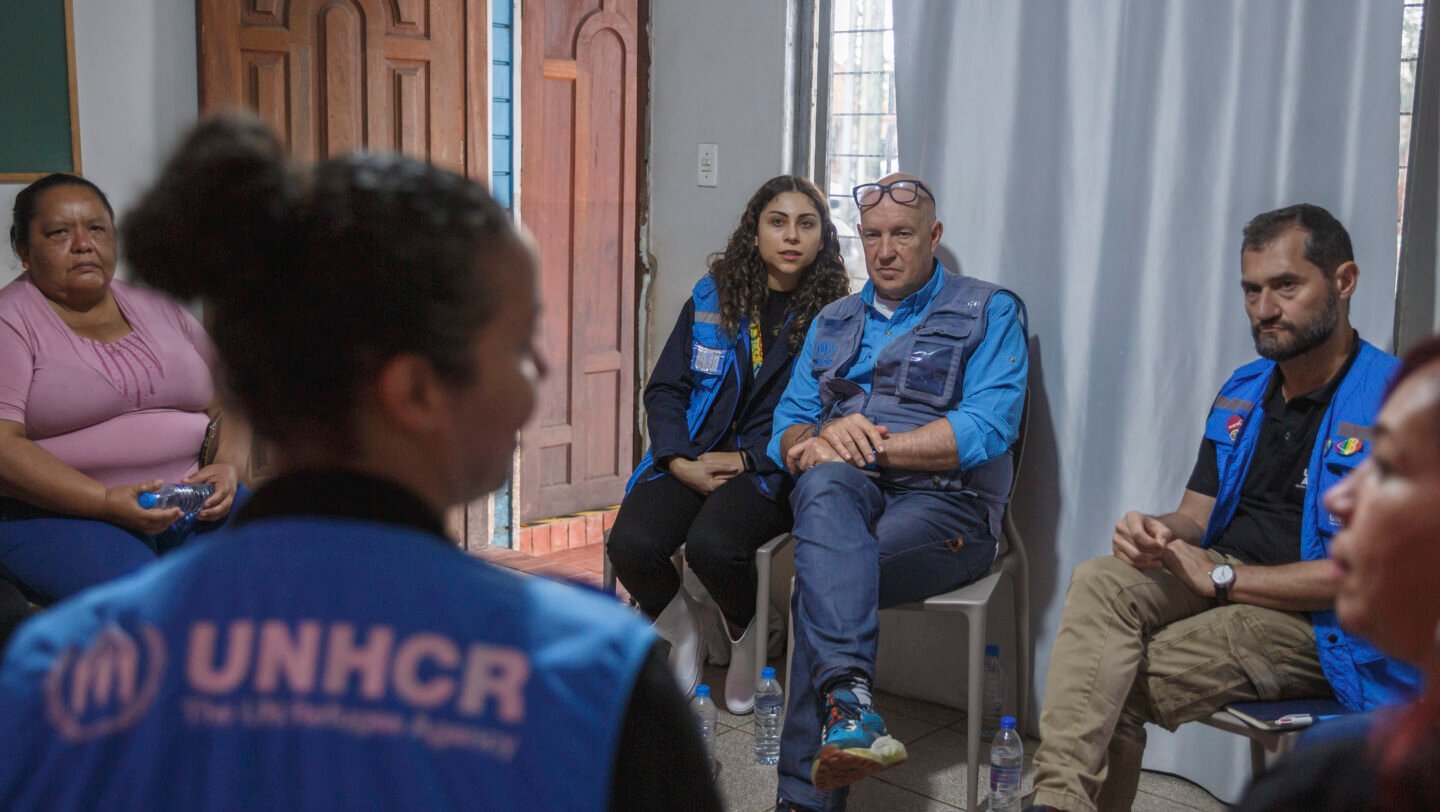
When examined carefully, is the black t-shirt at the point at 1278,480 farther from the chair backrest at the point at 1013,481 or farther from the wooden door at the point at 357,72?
the wooden door at the point at 357,72

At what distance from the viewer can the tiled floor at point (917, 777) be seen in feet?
8.53

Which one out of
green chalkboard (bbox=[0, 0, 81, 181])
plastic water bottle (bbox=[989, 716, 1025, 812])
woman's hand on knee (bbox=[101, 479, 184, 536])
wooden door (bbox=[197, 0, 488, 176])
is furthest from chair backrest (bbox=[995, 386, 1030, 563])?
green chalkboard (bbox=[0, 0, 81, 181])

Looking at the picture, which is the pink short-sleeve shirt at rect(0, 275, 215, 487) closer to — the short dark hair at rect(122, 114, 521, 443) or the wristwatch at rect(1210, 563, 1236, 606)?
the short dark hair at rect(122, 114, 521, 443)

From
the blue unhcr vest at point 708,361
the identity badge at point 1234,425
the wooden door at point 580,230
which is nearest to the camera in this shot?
the identity badge at point 1234,425

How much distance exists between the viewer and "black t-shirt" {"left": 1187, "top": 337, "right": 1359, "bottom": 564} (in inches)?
89.3

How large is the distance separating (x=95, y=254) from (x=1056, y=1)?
2149 mm

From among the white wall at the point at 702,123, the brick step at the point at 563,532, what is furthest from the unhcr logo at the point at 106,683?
the brick step at the point at 563,532

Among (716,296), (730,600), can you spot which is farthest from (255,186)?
(716,296)

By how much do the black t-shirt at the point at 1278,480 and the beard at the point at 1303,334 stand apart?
3.0 inches

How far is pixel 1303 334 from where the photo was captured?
2238 mm

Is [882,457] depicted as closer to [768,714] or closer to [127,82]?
[768,714]

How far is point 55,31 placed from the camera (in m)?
3.35

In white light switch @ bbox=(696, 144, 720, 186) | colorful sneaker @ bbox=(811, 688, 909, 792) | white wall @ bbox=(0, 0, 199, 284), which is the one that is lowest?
colorful sneaker @ bbox=(811, 688, 909, 792)

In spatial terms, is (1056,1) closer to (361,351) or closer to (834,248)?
(834,248)
